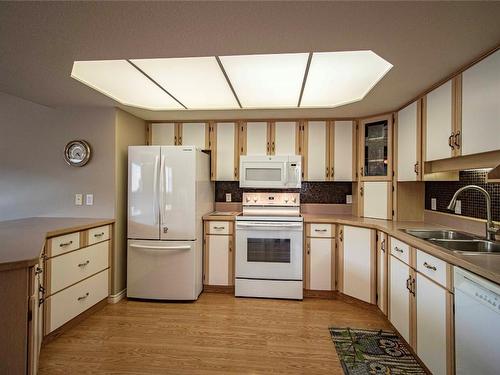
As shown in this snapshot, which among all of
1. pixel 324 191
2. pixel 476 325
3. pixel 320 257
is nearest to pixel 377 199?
pixel 324 191

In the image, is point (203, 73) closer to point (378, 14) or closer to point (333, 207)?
point (378, 14)

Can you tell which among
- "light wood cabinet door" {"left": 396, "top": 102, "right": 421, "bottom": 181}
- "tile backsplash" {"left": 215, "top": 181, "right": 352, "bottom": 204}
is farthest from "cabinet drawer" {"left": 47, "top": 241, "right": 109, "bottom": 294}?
"light wood cabinet door" {"left": 396, "top": 102, "right": 421, "bottom": 181}

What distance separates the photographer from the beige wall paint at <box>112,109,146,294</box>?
110 inches

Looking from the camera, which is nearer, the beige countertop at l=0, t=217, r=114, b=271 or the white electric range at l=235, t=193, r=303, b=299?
the beige countertop at l=0, t=217, r=114, b=271

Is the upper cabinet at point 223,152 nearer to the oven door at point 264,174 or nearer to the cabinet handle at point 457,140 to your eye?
the oven door at point 264,174

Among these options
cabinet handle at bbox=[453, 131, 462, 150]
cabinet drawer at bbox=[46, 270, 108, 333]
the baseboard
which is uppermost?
cabinet handle at bbox=[453, 131, 462, 150]

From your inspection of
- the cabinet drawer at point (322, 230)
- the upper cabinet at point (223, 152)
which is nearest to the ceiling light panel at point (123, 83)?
the upper cabinet at point (223, 152)

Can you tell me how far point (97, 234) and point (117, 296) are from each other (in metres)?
0.80

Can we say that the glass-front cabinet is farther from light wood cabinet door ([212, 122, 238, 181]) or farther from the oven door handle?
light wood cabinet door ([212, 122, 238, 181])

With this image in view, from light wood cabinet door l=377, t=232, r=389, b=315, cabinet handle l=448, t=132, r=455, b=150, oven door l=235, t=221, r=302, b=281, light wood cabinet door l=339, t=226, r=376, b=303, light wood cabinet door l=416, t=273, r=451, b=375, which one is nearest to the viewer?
light wood cabinet door l=416, t=273, r=451, b=375

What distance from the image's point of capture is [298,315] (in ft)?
8.21

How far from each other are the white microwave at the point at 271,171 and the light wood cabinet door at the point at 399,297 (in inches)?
53.2

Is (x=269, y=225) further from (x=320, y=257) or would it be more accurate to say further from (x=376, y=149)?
(x=376, y=149)

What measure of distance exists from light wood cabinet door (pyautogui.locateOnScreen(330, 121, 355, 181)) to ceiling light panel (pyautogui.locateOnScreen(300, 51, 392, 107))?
51cm
